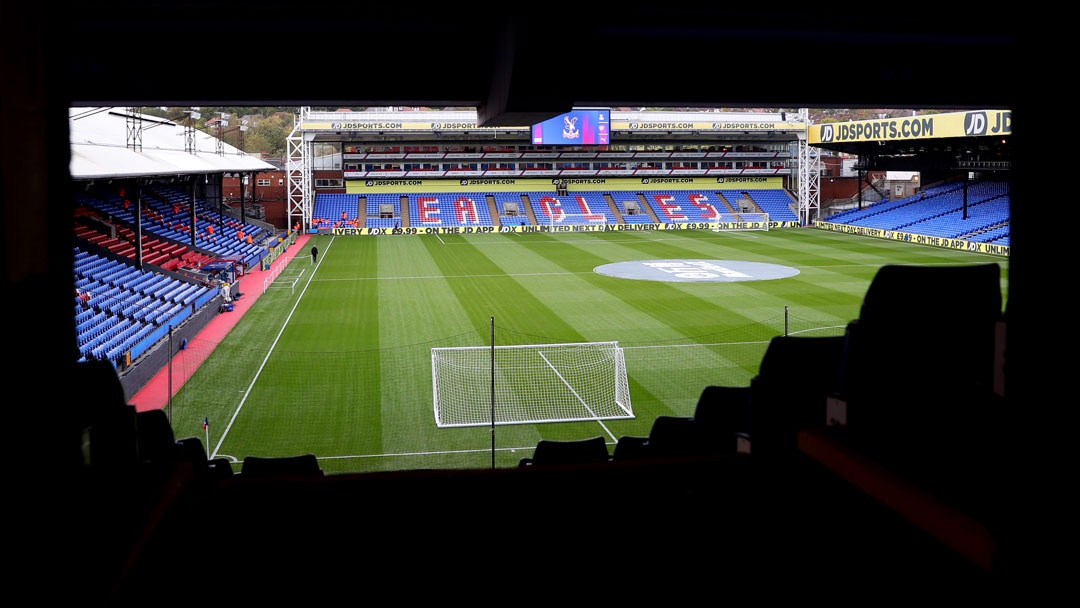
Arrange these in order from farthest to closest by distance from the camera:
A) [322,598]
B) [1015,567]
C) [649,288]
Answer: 1. [649,288]
2. [322,598]
3. [1015,567]

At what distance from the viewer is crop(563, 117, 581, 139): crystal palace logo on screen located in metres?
52.7

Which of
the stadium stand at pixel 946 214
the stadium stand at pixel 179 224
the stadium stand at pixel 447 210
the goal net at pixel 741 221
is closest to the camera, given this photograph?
the stadium stand at pixel 179 224

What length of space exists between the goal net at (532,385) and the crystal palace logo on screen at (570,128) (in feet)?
114

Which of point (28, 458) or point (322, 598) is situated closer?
point (28, 458)

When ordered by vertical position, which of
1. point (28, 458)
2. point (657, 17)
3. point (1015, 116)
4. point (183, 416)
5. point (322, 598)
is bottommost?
point (183, 416)

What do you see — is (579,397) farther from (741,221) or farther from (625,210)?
(625,210)

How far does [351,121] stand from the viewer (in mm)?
56344

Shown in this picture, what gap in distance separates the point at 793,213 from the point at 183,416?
54.6 m

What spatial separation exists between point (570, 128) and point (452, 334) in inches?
1322

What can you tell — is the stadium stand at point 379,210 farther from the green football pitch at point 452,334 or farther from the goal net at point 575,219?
the green football pitch at point 452,334

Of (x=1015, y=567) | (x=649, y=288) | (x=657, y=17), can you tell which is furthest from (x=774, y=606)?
(x=649, y=288)

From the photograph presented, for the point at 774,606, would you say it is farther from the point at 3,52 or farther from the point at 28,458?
the point at 3,52

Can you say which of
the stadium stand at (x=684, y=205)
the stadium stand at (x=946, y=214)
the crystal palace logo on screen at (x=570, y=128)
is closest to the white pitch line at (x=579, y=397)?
the stadium stand at (x=946, y=214)

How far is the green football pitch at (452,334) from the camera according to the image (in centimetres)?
1357
